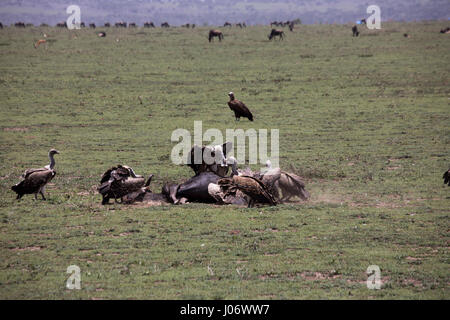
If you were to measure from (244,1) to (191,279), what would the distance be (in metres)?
153

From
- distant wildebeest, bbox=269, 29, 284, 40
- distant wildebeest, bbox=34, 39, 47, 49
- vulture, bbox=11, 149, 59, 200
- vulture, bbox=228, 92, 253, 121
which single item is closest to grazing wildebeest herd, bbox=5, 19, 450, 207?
vulture, bbox=11, 149, 59, 200

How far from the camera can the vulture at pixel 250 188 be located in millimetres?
11539

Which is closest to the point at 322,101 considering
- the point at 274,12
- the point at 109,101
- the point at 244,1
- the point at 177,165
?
the point at 109,101

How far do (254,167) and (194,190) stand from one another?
3149 mm

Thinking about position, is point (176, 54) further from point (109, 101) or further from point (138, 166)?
point (138, 166)

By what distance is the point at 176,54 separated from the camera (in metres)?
39.1

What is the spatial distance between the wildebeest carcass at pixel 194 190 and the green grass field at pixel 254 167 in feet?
0.92

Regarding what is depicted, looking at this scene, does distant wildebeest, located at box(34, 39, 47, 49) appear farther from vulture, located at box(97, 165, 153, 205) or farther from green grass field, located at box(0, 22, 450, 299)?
vulture, located at box(97, 165, 153, 205)

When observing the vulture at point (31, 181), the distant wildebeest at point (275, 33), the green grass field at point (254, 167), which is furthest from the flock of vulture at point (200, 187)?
the distant wildebeest at point (275, 33)

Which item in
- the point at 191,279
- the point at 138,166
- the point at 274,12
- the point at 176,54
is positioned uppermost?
the point at 274,12

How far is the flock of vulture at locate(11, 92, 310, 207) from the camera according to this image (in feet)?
38.7

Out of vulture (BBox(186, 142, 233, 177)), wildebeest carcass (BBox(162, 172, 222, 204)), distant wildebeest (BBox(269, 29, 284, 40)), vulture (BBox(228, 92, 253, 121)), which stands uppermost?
distant wildebeest (BBox(269, 29, 284, 40))

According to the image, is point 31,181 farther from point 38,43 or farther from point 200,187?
point 38,43

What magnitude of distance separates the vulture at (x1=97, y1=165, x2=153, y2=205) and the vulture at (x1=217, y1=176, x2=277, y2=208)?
5.24 ft
